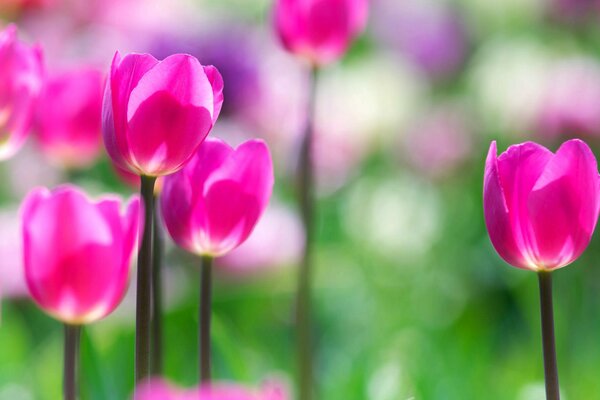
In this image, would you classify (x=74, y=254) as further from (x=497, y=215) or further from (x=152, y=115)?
(x=497, y=215)

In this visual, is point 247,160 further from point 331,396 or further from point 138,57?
point 331,396

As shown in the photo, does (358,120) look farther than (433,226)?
Yes

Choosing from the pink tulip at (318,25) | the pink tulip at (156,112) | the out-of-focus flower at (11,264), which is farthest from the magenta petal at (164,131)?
the out-of-focus flower at (11,264)

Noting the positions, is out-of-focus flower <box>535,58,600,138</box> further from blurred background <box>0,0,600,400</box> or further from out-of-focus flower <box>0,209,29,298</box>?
out-of-focus flower <box>0,209,29,298</box>

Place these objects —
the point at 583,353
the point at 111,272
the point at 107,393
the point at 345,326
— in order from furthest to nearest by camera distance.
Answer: the point at 345,326 < the point at 583,353 < the point at 107,393 < the point at 111,272

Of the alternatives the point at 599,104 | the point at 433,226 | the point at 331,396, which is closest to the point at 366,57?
the point at 433,226

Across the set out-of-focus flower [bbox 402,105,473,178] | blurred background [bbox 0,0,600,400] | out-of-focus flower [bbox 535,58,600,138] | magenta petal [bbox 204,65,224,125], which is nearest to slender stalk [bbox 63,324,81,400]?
magenta petal [bbox 204,65,224,125]
